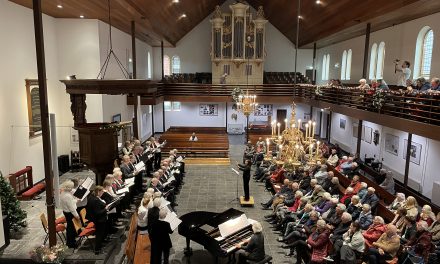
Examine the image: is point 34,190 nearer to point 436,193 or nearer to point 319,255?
point 319,255

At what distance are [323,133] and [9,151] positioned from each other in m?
21.5

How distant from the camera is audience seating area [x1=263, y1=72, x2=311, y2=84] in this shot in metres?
26.5

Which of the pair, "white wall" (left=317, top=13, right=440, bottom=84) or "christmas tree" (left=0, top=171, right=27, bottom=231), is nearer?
"christmas tree" (left=0, top=171, right=27, bottom=231)

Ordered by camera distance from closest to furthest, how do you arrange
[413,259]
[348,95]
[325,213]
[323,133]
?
[413,259]
[325,213]
[348,95]
[323,133]

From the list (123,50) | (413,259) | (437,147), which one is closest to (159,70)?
(123,50)

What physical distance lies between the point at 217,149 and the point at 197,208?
7.86 m

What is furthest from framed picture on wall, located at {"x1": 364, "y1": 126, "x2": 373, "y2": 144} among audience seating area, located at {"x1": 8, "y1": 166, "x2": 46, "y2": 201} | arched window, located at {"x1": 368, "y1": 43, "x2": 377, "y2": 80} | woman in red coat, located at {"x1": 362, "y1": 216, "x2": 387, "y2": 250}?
audience seating area, located at {"x1": 8, "y1": 166, "x2": 46, "y2": 201}

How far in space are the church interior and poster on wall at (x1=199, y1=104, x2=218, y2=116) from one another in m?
2.64

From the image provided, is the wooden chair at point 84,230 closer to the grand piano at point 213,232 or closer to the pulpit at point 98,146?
the pulpit at point 98,146

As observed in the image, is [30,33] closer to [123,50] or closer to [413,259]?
[123,50]

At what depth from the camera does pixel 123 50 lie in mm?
19516

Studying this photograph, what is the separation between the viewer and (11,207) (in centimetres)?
899

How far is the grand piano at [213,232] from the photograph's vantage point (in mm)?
7512

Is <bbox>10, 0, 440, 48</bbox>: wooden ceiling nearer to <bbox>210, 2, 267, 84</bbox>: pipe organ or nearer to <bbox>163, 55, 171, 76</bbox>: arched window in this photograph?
<bbox>210, 2, 267, 84</bbox>: pipe organ
